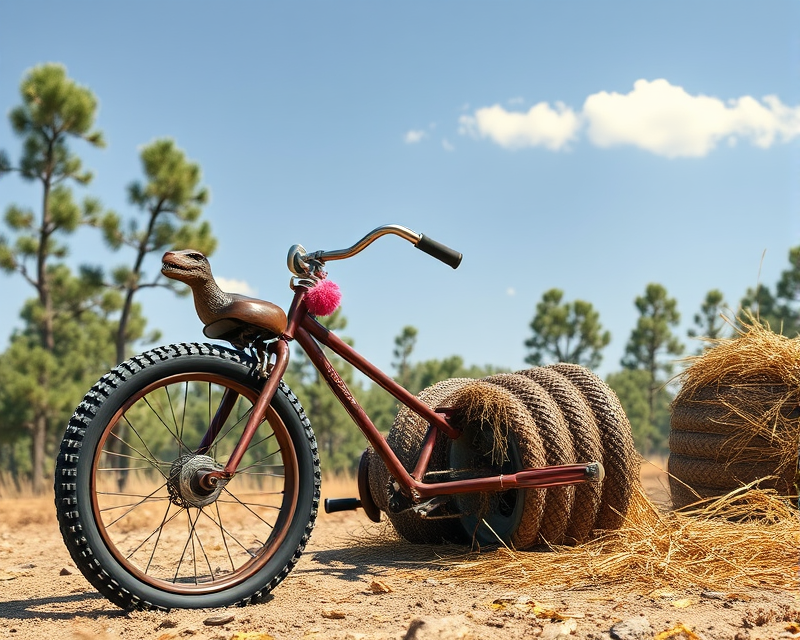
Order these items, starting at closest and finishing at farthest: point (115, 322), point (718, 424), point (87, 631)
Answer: point (87, 631) → point (718, 424) → point (115, 322)

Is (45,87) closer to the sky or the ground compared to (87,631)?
closer to the sky

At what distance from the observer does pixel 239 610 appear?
2.79 meters

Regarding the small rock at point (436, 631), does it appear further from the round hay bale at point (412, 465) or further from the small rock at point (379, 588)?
the round hay bale at point (412, 465)

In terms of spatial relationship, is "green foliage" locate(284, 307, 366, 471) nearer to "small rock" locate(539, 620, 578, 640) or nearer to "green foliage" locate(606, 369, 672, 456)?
"green foliage" locate(606, 369, 672, 456)

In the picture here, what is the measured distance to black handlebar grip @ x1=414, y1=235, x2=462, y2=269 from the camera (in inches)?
134

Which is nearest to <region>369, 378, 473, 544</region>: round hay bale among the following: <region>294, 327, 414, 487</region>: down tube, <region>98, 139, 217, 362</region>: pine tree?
<region>294, 327, 414, 487</region>: down tube

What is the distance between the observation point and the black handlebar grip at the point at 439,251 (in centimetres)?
341

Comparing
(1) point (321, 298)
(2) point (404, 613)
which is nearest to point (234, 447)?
(1) point (321, 298)

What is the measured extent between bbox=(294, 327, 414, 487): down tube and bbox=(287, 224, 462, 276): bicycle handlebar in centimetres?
30

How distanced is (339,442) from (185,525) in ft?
94.5

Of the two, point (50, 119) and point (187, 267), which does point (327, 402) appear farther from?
point (187, 267)

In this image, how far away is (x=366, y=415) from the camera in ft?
11.4

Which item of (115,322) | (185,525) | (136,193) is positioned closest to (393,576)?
(185,525)

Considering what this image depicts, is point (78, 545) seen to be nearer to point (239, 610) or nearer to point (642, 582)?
point (239, 610)
